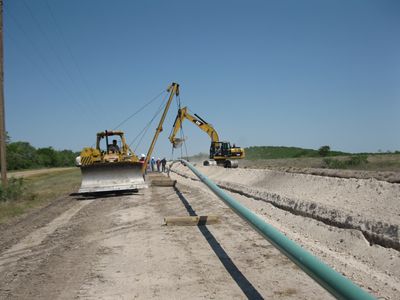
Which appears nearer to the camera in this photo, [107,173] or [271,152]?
[107,173]

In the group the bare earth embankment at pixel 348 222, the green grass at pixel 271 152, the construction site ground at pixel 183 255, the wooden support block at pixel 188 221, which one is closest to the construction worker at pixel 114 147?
the bare earth embankment at pixel 348 222

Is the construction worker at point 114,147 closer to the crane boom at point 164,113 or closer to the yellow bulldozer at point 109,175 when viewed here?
the yellow bulldozer at point 109,175

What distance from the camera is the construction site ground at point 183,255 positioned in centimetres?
468

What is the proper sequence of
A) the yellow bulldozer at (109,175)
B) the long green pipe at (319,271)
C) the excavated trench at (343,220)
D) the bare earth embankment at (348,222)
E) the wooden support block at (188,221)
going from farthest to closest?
the yellow bulldozer at (109,175)
the wooden support block at (188,221)
the excavated trench at (343,220)
the bare earth embankment at (348,222)
the long green pipe at (319,271)

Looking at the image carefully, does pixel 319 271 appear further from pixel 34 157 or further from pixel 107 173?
pixel 34 157

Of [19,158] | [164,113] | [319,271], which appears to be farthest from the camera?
[19,158]

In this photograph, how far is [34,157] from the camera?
3681 inches

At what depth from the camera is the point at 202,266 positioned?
5.48 meters

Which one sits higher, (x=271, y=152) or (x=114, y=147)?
(x=271, y=152)

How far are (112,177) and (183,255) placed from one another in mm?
10109

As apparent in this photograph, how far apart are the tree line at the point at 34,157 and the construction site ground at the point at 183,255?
77.9 m

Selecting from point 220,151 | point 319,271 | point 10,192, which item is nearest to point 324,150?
point 220,151

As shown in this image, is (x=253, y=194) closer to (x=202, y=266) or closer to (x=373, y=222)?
(x=373, y=222)

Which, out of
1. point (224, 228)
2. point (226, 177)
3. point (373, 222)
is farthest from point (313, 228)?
point (226, 177)
